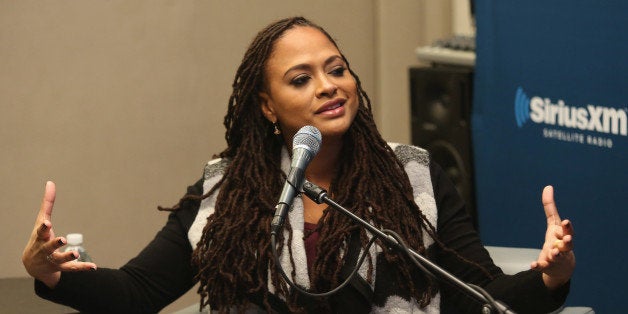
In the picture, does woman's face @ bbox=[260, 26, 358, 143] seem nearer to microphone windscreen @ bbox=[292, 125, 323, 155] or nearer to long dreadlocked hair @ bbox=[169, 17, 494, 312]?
A: long dreadlocked hair @ bbox=[169, 17, 494, 312]

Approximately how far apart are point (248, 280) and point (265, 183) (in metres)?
0.24

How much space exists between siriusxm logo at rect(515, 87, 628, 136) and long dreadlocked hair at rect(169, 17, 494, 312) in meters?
0.91

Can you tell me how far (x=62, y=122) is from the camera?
3.78 m

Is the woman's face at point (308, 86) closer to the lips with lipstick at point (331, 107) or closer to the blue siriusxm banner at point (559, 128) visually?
the lips with lipstick at point (331, 107)

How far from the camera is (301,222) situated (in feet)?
7.63

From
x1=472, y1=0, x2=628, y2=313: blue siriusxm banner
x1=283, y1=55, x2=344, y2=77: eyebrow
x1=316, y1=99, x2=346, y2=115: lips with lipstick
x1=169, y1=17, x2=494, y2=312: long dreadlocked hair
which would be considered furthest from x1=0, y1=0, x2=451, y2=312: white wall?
x1=316, y1=99, x2=346, y2=115: lips with lipstick

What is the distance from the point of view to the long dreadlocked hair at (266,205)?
2.27m

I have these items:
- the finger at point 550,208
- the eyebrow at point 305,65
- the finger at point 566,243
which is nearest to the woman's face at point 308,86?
the eyebrow at point 305,65

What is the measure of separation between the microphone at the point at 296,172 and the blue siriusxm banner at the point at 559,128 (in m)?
1.56

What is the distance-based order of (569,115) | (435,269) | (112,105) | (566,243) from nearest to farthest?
(435,269) < (566,243) < (569,115) < (112,105)

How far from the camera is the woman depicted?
225 cm

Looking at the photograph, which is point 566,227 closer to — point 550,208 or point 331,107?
point 550,208

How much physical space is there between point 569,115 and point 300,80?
3.94ft

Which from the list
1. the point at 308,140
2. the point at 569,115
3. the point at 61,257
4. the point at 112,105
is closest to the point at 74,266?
the point at 61,257
